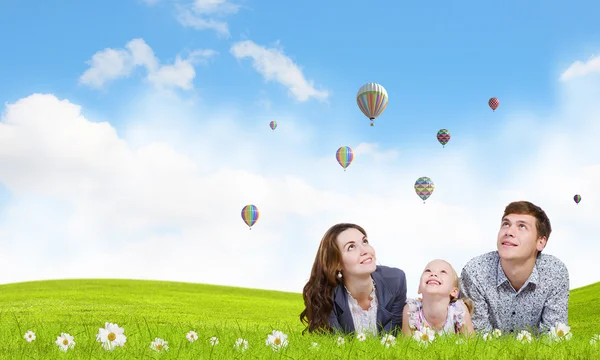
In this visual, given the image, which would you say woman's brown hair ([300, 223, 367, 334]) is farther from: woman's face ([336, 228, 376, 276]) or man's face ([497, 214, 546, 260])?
man's face ([497, 214, 546, 260])

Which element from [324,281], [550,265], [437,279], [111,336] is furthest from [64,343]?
[550,265]

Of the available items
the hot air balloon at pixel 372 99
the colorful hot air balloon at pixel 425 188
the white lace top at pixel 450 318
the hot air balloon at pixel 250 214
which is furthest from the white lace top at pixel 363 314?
the hot air balloon at pixel 250 214

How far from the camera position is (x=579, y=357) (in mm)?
5742

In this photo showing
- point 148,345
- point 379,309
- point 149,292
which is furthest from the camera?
point 149,292

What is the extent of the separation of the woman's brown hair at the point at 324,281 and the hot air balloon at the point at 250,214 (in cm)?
3671

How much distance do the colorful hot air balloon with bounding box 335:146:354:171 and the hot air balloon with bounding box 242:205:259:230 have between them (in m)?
6.93

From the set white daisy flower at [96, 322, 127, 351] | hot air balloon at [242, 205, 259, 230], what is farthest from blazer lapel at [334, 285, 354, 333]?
hot air balloon at [242, 205, 259, 230]

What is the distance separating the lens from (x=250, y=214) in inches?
1759

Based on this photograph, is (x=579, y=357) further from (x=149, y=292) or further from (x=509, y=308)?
(x=149, y=292)

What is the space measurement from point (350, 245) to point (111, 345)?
3.00 m

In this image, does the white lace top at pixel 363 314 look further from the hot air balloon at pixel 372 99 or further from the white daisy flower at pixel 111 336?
the hot air balloon at pixel 372 99

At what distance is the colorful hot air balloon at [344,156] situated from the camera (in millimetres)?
42938

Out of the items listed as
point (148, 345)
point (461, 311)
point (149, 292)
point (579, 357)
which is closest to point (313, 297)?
point (461, 311)

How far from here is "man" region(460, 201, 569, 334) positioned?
26.0 ft
